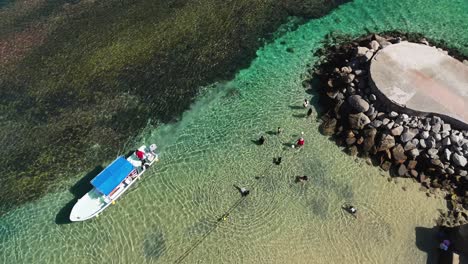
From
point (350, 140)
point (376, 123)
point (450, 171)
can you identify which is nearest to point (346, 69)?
point (376, 123)

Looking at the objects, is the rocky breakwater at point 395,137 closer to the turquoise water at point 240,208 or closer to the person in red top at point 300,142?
the turquoise water at point 240,208

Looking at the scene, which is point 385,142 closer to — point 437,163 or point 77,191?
point 437,163

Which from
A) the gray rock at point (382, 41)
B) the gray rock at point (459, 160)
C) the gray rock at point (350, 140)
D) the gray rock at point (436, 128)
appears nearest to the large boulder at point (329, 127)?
the gray rock at point (350, 140)

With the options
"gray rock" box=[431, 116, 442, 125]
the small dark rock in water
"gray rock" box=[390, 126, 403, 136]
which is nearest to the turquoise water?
the small dark rock in water

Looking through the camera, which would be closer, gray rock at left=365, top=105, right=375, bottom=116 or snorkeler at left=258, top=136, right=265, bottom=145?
snorkeler at left=258, top=136, right=265, bottom=145

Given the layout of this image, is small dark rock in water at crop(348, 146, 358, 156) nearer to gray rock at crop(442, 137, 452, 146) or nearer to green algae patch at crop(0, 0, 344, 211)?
gray rock at crop(442, 137, 452, 146)

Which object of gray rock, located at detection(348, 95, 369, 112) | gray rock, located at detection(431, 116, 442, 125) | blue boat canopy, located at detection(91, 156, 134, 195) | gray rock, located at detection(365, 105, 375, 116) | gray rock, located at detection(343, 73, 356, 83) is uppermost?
gray rock, located at detection(343, 73, 356, 83)
